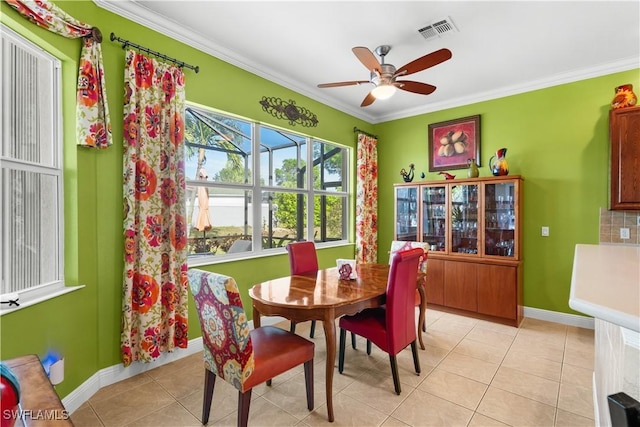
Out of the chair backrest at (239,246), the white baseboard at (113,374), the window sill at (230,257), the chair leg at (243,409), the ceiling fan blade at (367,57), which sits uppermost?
the ceiling fan blade at (367,57)

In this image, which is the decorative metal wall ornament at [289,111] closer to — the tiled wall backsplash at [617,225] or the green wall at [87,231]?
the green wall at [87,231]

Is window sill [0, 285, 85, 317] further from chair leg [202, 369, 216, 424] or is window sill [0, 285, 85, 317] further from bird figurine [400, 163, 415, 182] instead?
bird figurine [400, 163, 415, 182]

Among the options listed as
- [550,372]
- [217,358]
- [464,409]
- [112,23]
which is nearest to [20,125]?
[112,23]

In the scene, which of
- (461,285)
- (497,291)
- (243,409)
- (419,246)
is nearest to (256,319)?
(243,409)

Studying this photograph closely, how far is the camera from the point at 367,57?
7.45 feet

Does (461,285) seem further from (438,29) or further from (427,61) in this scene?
(438,29)

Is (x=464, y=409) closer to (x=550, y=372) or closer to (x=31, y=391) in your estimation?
(x=550, y=372)

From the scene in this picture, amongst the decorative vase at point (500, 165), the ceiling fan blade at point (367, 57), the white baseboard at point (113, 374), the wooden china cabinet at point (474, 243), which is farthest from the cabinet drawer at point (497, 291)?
the white baseboard at point (113, 374)

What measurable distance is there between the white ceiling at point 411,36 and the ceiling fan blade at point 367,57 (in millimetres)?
397

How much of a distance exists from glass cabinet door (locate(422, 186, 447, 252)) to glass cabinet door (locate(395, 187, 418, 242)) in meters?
0.13

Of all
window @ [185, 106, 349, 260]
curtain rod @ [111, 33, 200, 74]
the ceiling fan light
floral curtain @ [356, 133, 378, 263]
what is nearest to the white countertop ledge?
the ceiling fan light

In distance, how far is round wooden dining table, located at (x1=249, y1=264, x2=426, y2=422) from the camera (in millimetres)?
1898

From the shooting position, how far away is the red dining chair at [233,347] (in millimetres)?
1581

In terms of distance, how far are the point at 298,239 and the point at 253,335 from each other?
2.01m
